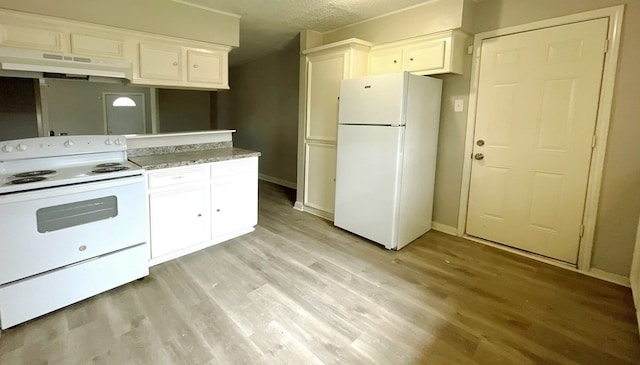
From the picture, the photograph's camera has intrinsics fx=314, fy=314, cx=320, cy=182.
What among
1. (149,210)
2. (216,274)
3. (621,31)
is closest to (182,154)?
(149,210)

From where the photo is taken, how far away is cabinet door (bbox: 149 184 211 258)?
2564mm

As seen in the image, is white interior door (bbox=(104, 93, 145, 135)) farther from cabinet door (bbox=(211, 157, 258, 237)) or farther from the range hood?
cabinet door (bbox=(211, 157, 258, 237))

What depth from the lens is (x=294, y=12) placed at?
3.34 m

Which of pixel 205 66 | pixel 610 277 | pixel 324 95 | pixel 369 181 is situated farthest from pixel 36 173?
pixel 610 277

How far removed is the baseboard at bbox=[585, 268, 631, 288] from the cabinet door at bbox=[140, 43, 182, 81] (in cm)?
416

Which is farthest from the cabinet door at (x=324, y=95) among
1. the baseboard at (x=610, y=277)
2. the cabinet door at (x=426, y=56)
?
the baseboard at (x=610, y=277)

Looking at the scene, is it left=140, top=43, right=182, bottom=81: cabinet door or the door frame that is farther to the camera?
left=140, top=43, right=182, bottom=81: cabinet door

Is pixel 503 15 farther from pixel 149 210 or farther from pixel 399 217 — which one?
pixel 149 210

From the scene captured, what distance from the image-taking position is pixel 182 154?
3.04 metres

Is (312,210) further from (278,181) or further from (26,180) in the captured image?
(26,180)

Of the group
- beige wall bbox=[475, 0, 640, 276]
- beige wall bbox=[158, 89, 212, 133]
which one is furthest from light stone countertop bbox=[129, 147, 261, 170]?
beige wall bbox=[158, 89, 212, 133]

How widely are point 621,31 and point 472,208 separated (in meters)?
1.80

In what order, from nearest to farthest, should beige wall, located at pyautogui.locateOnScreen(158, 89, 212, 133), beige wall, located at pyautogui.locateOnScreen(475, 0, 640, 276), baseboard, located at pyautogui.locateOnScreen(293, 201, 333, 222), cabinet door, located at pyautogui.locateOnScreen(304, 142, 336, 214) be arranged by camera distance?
beige wall, located at pyautogui.locateOnScreen(475, 0, 640, 276), cabinet door, located at pyautogui.locateOnScreen(304, 142, 336, 214), baseboard, located at pyautogui.locateOnScreen(293, 201, 333, 222), beige wall, located at pyautogui.locateOnScreen(158, 89, 212, 133)

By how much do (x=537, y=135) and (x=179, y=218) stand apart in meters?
3.23
